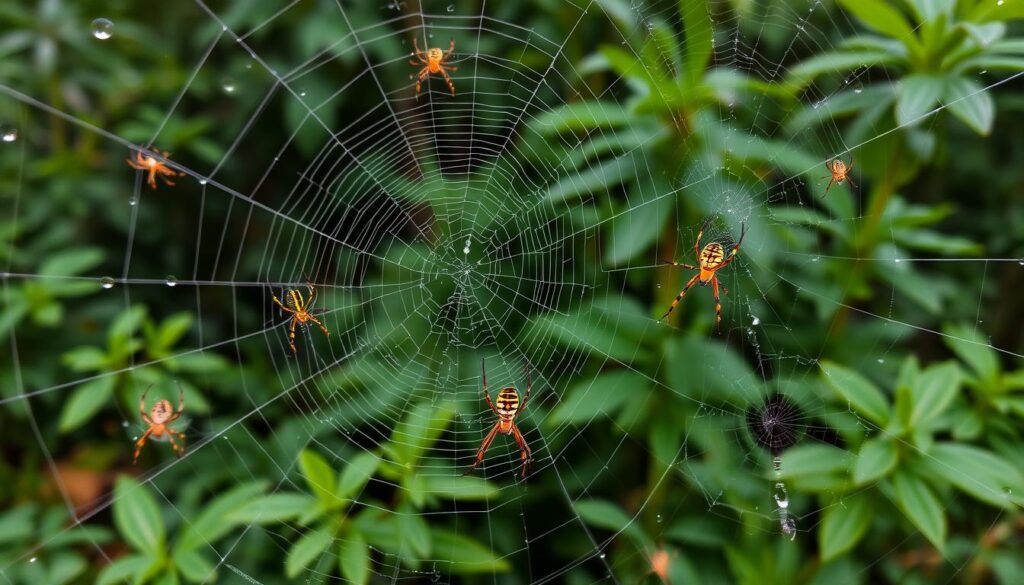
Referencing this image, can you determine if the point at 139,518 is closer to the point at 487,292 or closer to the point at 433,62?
the point at 487,292

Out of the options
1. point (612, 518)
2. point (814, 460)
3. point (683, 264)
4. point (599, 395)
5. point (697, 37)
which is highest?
point (697, 37)

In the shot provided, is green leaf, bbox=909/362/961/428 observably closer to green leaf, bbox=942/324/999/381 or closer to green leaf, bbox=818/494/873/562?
green leaf, bbox=942/324/999/381

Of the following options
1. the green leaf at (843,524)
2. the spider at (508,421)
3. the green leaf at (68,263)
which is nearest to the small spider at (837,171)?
the green leaf at (843,524)

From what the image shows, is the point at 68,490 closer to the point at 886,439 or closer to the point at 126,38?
the point at 126,38

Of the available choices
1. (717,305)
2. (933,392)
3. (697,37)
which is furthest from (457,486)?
(697,37)

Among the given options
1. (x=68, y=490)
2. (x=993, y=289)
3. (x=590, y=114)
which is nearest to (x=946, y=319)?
(x=993, y=289)

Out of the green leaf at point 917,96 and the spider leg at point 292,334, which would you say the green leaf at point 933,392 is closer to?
the green leaf at point 917,96

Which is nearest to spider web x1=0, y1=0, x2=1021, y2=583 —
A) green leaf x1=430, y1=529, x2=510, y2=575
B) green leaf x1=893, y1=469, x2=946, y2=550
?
green leaf x1=430, y1=529, x2=510, y2=575
